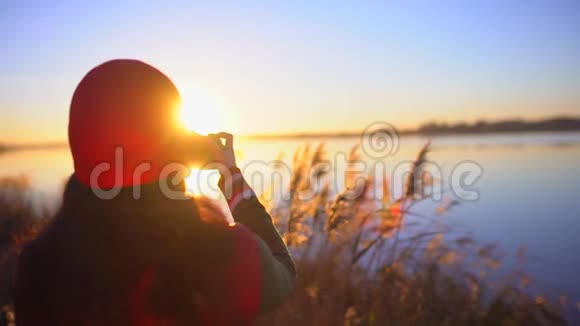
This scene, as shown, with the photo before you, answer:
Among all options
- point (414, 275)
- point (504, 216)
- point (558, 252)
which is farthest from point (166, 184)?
point (504, 216)

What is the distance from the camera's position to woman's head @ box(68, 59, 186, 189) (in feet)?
4.30

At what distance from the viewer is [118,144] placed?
1318mm

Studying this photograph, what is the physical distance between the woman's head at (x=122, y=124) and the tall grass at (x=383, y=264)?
2.88 m

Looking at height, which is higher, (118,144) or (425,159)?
(118,144)

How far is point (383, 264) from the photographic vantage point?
4.83 m

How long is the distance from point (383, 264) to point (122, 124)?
391 centimetres

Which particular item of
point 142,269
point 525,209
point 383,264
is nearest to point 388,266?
point 383,264

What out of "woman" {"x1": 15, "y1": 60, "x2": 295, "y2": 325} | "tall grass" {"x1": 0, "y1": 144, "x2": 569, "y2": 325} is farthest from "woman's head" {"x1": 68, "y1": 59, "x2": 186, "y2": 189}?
"tall grass" {"x1": 0, "y1": 144, "x2": 569, "y2": 325}

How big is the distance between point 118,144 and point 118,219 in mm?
195

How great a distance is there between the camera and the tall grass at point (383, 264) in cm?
424

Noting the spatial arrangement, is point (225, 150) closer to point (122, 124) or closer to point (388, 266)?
point (122, 124)

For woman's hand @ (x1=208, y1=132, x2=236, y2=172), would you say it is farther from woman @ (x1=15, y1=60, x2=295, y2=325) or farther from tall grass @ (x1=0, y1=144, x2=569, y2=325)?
tall grass @ (x1=0, y1=144, x2=569, y2=325)

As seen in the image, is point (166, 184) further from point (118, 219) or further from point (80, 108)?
point (80, 108)

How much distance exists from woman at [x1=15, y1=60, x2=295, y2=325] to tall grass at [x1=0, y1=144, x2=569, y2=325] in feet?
9.21
